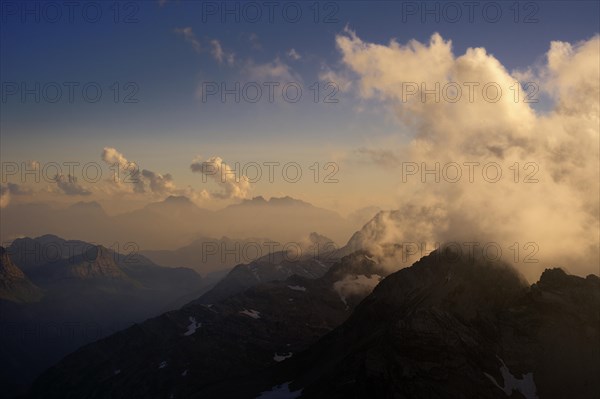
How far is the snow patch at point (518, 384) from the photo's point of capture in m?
164

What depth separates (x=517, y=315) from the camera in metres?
194

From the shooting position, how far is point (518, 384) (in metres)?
168

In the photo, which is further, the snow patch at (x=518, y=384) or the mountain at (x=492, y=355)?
the snow patch at (x=518, y=384)

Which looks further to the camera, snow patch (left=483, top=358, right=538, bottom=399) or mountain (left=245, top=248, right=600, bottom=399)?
snow patch (left=483, top=358, right=538, bottom=399)

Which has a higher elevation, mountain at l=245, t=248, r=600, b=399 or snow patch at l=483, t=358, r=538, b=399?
mountain at l=245, t=248, r=600, b=399

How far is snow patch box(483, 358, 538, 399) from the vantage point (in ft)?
540

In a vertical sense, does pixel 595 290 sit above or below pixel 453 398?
above

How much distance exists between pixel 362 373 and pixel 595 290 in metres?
97.5

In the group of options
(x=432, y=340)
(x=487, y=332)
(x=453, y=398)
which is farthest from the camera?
(x=487, y=332)

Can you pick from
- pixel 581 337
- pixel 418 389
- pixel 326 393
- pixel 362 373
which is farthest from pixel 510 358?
pixel 326 393

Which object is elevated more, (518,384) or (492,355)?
(492,355)

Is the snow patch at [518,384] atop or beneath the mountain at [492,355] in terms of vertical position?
beneath

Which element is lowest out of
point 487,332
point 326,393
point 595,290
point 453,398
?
point 326,393

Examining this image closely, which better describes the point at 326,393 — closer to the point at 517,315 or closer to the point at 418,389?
the point at 418,389
